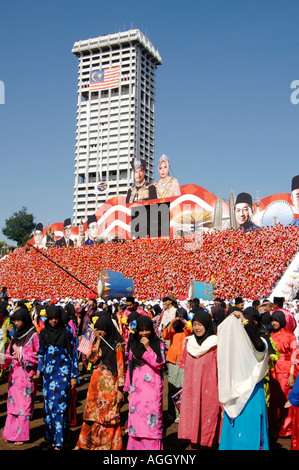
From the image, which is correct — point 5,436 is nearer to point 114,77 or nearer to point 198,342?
point 198,342

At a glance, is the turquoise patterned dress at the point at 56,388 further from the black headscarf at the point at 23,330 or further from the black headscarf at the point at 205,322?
the black headscarf at the point at 205,322

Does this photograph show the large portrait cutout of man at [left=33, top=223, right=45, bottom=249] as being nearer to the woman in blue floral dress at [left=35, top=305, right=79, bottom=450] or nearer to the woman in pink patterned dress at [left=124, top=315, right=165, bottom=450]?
the woman in blue floral dress at [left=35, top=305, right=79, bottom=450]

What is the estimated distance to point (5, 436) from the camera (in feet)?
15.2

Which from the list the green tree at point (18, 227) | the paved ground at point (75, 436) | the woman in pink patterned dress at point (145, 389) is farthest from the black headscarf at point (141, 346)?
the green tree at point (18, 227)

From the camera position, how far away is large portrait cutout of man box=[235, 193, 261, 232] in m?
21.6

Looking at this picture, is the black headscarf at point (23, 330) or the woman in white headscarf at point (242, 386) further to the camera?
the black headscarf at point (23, 330)

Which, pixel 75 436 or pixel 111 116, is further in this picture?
pixel 111 116

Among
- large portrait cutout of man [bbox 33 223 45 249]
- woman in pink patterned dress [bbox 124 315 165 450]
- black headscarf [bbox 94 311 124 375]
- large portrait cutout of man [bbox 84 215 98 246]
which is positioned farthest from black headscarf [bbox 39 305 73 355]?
large portrait cutout of man [bbox 33 223 45 249]

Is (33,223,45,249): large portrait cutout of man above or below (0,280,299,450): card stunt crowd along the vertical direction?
above

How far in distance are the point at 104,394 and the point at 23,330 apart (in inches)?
55.1

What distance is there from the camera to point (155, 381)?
13.2ft

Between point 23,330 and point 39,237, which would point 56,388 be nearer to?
point 23,330

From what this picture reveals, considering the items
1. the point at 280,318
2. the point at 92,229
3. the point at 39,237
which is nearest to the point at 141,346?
the point at 280,318

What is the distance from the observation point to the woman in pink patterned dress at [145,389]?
155 inches
